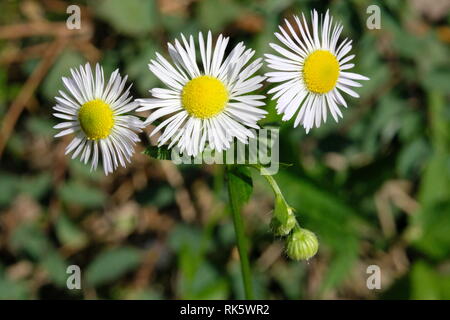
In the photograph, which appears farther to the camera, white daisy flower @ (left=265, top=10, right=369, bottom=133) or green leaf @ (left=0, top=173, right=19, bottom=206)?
green leaf @ (left=0, top=173, right=19, bottom=206)

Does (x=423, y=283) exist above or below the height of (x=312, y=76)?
below

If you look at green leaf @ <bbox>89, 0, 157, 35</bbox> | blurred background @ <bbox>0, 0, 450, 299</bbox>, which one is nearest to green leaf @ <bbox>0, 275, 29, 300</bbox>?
blurred background @ <bbox>0, 0, 450, 299</bbox>

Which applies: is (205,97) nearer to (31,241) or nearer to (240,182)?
(240,182)

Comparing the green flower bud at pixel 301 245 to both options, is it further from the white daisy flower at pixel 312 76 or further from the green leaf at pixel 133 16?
the green leaf at pixel 133 16

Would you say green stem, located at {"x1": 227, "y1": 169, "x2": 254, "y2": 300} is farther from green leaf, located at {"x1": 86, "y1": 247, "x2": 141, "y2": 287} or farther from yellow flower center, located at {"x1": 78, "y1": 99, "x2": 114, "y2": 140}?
green leaf, located at {"x1": 86, "y1": 247, "x2": 141, "y2": 287}

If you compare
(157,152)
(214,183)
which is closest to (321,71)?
(157,152)
